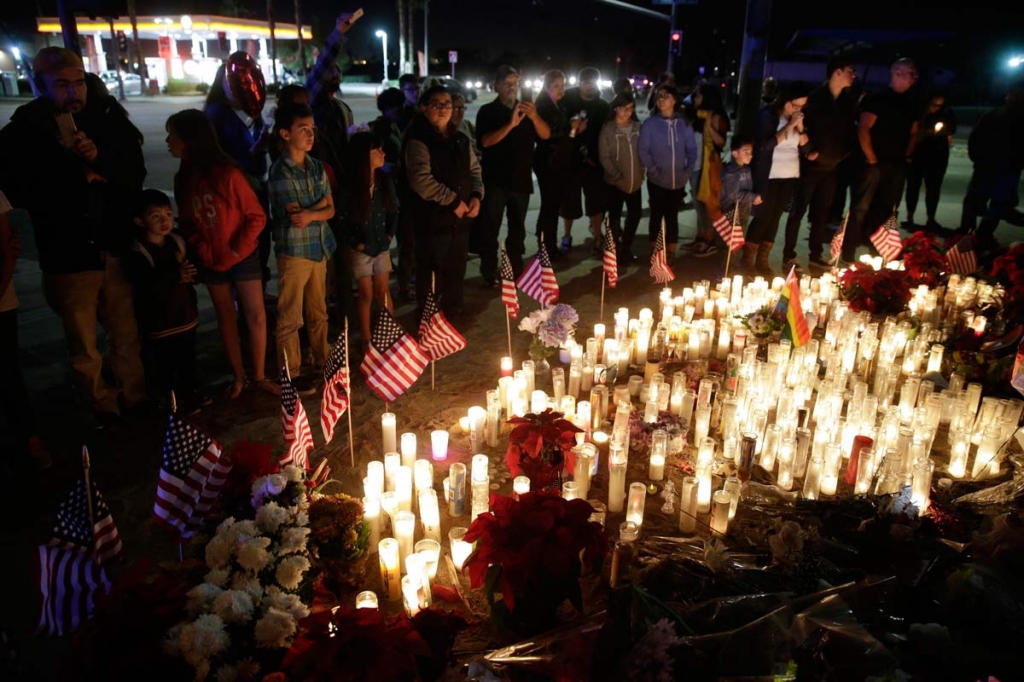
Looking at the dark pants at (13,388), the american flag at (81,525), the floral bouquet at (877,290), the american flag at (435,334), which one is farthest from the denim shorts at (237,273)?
the floral bouquet at (877,290)

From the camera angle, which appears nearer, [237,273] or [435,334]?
[435,334]

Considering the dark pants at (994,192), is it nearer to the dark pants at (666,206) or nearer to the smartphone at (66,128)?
the dark pants at (666,206)

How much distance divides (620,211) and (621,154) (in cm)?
84

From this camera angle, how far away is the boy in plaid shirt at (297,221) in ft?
15.6

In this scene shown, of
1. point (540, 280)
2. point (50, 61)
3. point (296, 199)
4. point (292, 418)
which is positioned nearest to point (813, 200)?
point (540, 280)

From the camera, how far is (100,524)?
8.53 feet

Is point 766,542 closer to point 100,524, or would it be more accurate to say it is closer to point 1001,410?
point 1001,410

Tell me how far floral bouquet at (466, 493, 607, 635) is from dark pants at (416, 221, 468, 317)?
3.66 m

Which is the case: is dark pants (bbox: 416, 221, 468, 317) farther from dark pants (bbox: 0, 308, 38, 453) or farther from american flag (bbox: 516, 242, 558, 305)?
dark pants (bbox: 0, 308, 38, 453)

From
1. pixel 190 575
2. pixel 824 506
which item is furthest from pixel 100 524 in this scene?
pixel 824 506

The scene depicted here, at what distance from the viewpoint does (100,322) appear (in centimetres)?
469

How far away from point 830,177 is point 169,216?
272 inches

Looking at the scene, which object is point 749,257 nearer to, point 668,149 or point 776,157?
point 776,157

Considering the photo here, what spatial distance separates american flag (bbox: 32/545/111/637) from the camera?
249 cm
